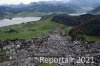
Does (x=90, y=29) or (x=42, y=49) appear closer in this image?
(x=42, y=49)

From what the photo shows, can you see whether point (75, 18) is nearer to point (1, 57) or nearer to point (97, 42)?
point (97, 42)

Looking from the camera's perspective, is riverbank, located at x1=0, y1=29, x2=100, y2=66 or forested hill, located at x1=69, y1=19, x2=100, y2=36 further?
forested hill, located at x1=69, y1=19, x2=100, y2=36

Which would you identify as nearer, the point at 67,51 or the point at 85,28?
the point at 67,51

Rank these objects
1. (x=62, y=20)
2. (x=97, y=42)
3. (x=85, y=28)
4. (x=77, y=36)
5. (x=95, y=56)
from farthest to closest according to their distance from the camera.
→ (x=62, y=20), (x=85, y=28), (x=77, y=36), (x=97, y=42), (x=95, y=56)

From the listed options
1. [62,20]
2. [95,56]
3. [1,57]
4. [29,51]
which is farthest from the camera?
[62,20]

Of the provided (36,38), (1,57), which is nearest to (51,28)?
(36,38)

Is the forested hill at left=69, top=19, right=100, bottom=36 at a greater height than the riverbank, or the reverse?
the forested hill at left=69, top=19, right=100, bottom=36

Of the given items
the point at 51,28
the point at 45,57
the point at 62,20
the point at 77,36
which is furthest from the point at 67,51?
the point at 62,20

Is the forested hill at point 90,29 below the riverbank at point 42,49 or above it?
above

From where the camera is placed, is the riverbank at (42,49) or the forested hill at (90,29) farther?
the forested hill at (90,29)

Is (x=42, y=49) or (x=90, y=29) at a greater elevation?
(x=90, y=29)
